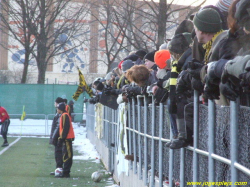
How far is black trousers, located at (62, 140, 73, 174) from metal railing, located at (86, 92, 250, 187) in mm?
4303

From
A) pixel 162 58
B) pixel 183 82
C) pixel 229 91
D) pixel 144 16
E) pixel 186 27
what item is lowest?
pixel 229 91

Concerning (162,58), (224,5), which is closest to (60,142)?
(162,58)

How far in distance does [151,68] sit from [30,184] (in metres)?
4.31

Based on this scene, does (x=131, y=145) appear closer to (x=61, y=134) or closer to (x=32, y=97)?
(x=61, y=134)

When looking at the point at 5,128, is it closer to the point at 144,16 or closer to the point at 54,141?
the point at 54,141

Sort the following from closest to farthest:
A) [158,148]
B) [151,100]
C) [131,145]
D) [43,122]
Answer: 1. [158,148]
2. [151,100]
3. [131,145]
4. [43,122]

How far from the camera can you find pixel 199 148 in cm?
456

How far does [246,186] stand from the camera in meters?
3.27

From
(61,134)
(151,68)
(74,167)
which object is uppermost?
(151,68)

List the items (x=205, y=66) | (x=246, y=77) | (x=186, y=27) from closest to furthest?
1. (x=246, y=77)
2. (x=205, y=66)
3. (x=186, y=27)

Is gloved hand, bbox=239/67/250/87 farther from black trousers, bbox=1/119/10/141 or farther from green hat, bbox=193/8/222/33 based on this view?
black trousers, bbox=1/119/10/141

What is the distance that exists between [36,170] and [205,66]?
9.93 meters

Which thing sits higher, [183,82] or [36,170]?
[183,82]

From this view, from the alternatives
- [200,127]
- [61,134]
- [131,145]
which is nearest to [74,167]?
[61,134]
